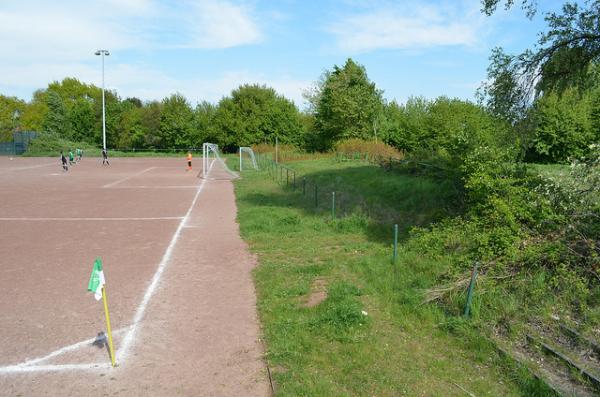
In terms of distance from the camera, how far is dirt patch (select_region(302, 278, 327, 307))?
7.39 metres

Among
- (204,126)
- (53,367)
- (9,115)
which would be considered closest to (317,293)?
(53,367)

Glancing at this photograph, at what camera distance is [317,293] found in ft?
25.7

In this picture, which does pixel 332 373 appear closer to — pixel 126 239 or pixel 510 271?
pixel 510 271

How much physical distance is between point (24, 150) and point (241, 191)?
53877mm

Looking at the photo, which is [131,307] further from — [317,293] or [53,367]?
[317,293]

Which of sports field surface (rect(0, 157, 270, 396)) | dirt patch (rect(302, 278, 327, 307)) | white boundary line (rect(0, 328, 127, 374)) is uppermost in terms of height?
dirt patch (rect(302, 278, 327, 307))

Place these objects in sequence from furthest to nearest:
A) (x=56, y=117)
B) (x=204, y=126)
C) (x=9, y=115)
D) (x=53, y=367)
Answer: (x=9, y=115)
(x=56, y=117)
(x=204, y=126)
(x=53, y=367)

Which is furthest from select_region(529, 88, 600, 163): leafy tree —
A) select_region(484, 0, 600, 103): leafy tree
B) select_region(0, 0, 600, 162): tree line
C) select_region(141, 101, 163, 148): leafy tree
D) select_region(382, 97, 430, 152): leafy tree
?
select_region(141, 101, 163, 148): leafy tree

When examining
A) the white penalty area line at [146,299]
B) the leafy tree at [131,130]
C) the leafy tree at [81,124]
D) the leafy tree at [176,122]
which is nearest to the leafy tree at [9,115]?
the leafy tree at [81,124]

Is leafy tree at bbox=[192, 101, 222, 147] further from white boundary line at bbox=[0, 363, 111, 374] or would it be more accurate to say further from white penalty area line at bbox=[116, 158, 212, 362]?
white boundary line at bbox=[0, 363, 111, 374]

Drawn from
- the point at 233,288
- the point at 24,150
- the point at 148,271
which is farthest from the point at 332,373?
the point at 24,150

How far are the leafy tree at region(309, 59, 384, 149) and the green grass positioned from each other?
35.0 m

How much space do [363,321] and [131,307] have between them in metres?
3.72

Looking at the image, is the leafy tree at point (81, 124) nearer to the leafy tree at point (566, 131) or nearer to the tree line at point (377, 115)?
the tree line at point (377, 115)
